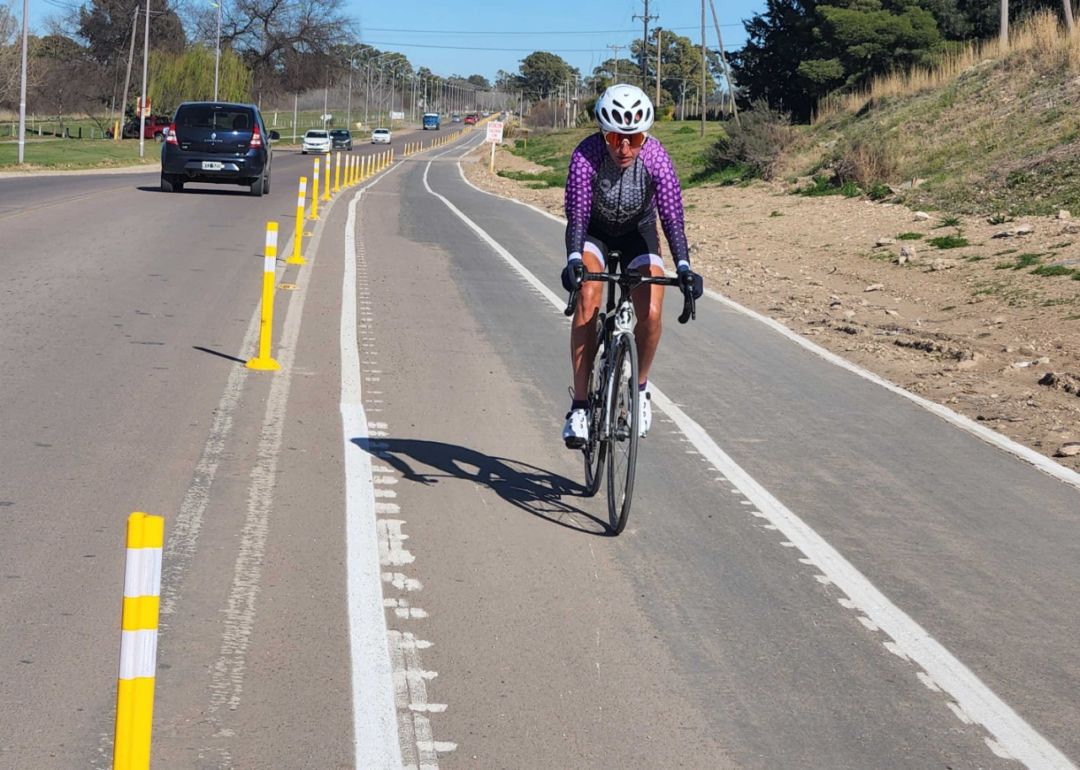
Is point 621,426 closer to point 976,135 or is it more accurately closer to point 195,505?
point 195,505

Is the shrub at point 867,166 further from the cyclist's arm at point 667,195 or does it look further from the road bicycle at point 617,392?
the road bicycle at point 617,392

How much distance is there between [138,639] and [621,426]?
12.8 ft

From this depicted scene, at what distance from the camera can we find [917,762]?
4262 mm

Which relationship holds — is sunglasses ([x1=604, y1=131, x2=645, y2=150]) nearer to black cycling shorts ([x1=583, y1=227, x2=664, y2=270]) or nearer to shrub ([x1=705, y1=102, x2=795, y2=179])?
black cycling shorts ([x1=583, y1=227, x2=664, y2=270])

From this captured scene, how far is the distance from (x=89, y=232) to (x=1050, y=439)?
560 inches

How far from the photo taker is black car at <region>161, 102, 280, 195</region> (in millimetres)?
29141

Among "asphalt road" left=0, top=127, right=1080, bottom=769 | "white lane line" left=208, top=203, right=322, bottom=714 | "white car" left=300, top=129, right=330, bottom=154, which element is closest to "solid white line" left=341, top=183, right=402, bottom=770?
"asphalt road" left=0, top=127, right=1080, bottom=769

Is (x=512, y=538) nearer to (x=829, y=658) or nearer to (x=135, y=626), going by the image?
(x=829, y=658)

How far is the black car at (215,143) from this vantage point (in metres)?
29.1

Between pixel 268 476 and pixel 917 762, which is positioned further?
pixel 268 476

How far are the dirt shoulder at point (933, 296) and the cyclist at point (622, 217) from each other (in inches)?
131

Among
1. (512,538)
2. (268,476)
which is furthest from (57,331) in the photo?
(512,538)

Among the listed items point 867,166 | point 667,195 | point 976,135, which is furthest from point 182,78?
point 667,195

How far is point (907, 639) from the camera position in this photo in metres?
5.34
